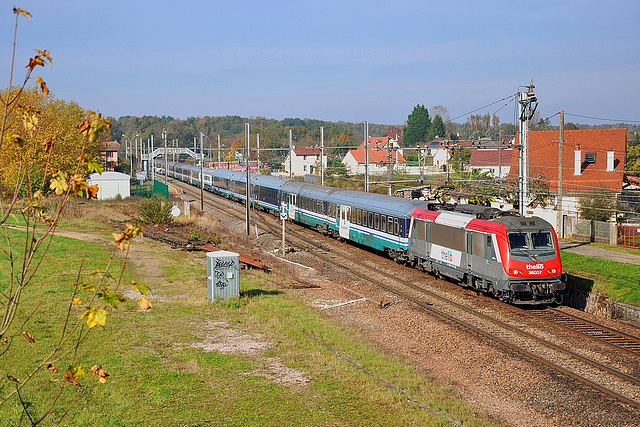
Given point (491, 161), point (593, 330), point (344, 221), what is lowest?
point (593, 330)

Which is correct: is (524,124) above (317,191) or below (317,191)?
above

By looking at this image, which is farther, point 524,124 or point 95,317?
point 524,124

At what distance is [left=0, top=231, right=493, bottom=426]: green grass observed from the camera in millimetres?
10578

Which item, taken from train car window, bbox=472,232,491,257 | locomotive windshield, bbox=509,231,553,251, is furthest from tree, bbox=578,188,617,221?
train car window, bbox=472,232,491,257

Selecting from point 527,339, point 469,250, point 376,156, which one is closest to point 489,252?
point 469,250

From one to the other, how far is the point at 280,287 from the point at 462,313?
742 centimetres

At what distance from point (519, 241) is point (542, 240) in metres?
0.98

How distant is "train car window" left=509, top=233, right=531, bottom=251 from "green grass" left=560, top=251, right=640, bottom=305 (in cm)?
437

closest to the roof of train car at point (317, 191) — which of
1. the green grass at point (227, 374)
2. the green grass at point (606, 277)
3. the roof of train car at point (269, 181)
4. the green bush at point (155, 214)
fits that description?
the roof of train car at point (269, 181)

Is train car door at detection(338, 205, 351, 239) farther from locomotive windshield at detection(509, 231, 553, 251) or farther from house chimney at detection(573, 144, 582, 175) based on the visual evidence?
house chimney at detection(573, 144, 582, 175)

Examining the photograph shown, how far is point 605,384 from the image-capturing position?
42.6 feet

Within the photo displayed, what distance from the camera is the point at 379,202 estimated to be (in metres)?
30.5

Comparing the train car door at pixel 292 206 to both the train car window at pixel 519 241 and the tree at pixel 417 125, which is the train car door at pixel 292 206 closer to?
the train car window at pixel 519 241

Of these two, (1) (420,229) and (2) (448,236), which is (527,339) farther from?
(1) (420,229)
